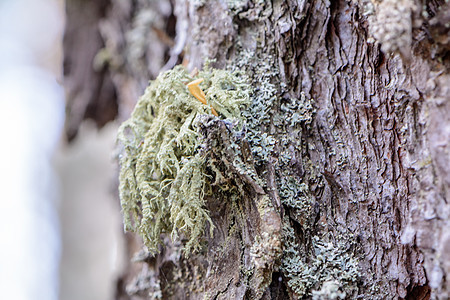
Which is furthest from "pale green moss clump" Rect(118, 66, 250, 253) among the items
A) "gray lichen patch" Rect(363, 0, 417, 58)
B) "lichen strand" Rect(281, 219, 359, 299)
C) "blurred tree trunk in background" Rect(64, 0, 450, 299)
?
"gray lichen patch" Rect(363, 0, 417, 58)

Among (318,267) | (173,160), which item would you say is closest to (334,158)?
(318,267)

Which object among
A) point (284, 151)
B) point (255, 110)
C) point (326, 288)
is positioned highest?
point (255, 110)

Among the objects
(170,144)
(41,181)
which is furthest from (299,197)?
(41,181)

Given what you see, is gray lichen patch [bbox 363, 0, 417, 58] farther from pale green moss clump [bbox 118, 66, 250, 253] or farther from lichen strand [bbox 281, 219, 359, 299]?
lichen strand [bbox 281, 219, 359, 299]

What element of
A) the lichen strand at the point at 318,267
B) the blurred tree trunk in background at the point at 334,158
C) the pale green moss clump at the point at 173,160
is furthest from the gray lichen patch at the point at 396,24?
the lichen strand at the point at 318,267

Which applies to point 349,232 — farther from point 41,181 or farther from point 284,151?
point 41,181

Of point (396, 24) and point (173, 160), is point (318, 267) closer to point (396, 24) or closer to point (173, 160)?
point (173, 160)

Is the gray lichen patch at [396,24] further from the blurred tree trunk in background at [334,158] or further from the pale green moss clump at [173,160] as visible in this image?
the pale green moss clump at [173,160]

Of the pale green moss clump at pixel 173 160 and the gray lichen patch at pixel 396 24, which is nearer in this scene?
the gray lichen patch at pixel 396 24
